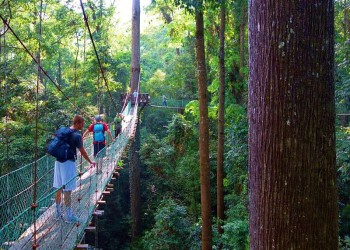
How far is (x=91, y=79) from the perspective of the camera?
36.0ft

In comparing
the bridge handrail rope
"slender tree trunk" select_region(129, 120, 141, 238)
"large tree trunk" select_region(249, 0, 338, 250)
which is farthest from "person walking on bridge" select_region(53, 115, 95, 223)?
the bridge handrail rope

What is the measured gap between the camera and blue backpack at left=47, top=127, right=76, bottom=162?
2.59 meters

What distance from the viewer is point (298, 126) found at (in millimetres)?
911

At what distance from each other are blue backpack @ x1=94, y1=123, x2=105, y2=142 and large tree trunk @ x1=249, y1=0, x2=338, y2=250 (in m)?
3.73

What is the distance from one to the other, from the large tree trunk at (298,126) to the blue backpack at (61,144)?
6.23 ft

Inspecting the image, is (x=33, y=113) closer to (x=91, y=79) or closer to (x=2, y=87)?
(x=2, y=87)

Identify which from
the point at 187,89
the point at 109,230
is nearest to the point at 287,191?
the point at 109,230

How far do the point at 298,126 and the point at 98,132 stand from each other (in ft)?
12.6

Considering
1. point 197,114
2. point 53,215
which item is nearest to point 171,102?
point 197,114

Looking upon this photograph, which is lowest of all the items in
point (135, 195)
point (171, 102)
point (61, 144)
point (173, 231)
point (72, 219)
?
point (173, 231)

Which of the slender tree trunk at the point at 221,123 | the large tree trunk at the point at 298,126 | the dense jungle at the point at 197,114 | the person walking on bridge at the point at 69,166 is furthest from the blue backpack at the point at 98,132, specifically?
the large tree trunk at the point at 298,126

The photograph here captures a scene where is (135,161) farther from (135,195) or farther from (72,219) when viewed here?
(72,219)

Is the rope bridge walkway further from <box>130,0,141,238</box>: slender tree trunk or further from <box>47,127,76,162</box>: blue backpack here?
<box>130,0,141,238</box>: slender tree trunk

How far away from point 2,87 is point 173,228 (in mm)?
4108
